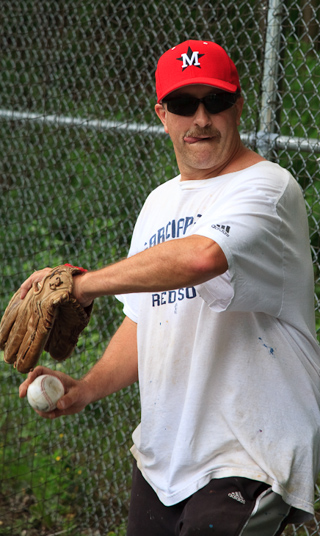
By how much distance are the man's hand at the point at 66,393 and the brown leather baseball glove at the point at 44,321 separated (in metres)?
0.09

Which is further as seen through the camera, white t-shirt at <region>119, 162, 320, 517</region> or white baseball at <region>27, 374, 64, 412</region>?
white baseball at <region>27, 374, 64, 412</region>

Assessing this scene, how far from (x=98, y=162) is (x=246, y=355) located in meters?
2.66

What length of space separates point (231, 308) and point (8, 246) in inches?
147

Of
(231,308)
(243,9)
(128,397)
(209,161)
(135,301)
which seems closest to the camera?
(231,308)

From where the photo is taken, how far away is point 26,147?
188 inches

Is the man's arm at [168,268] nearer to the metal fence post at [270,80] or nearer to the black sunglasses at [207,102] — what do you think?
the black sunglasses at [207,102]

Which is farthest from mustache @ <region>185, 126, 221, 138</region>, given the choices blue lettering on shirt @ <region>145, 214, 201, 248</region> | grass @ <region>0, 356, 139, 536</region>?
grass @ <region>0, 356, 139, 536</region>

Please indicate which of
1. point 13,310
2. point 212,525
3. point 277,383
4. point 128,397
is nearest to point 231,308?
point 277,383

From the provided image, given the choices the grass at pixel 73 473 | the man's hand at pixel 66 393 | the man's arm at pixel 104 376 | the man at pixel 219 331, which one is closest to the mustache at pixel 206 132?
the man at pixel 219 331

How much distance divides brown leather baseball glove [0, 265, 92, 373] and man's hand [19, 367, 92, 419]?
94 millimetres

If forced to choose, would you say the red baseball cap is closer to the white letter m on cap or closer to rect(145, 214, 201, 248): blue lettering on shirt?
the white letter m on cap

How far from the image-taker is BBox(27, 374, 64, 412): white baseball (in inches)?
90.8

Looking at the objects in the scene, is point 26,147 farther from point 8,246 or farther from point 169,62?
point 169,62

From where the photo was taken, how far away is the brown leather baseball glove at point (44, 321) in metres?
2.05
